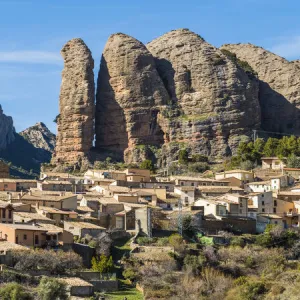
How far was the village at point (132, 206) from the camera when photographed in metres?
63.5

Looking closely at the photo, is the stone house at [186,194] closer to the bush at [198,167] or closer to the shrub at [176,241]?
the shrub at [176,241]

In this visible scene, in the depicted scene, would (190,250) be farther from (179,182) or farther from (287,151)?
(287,151)

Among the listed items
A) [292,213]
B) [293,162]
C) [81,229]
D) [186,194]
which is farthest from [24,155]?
[81,229]

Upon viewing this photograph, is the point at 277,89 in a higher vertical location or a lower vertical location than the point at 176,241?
higher

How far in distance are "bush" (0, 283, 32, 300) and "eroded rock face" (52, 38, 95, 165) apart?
2391 inches

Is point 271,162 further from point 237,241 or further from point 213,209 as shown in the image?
point 237,241

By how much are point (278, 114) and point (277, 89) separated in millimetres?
4486

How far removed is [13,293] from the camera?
5241 centimetres

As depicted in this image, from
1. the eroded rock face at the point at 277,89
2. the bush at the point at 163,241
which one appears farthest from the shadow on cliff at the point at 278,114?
the bush at the point at 163,241

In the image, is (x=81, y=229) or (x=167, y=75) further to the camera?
(x=167, y=75)

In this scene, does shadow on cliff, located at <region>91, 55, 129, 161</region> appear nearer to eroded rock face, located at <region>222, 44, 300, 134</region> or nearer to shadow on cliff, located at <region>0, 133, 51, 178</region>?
eroded rock face, located at <region>222, 44, 300, 134</region>

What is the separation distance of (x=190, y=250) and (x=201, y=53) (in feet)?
183

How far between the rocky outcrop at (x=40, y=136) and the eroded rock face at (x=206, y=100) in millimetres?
37876

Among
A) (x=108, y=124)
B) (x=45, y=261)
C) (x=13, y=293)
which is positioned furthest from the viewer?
(x=108, y=124)
